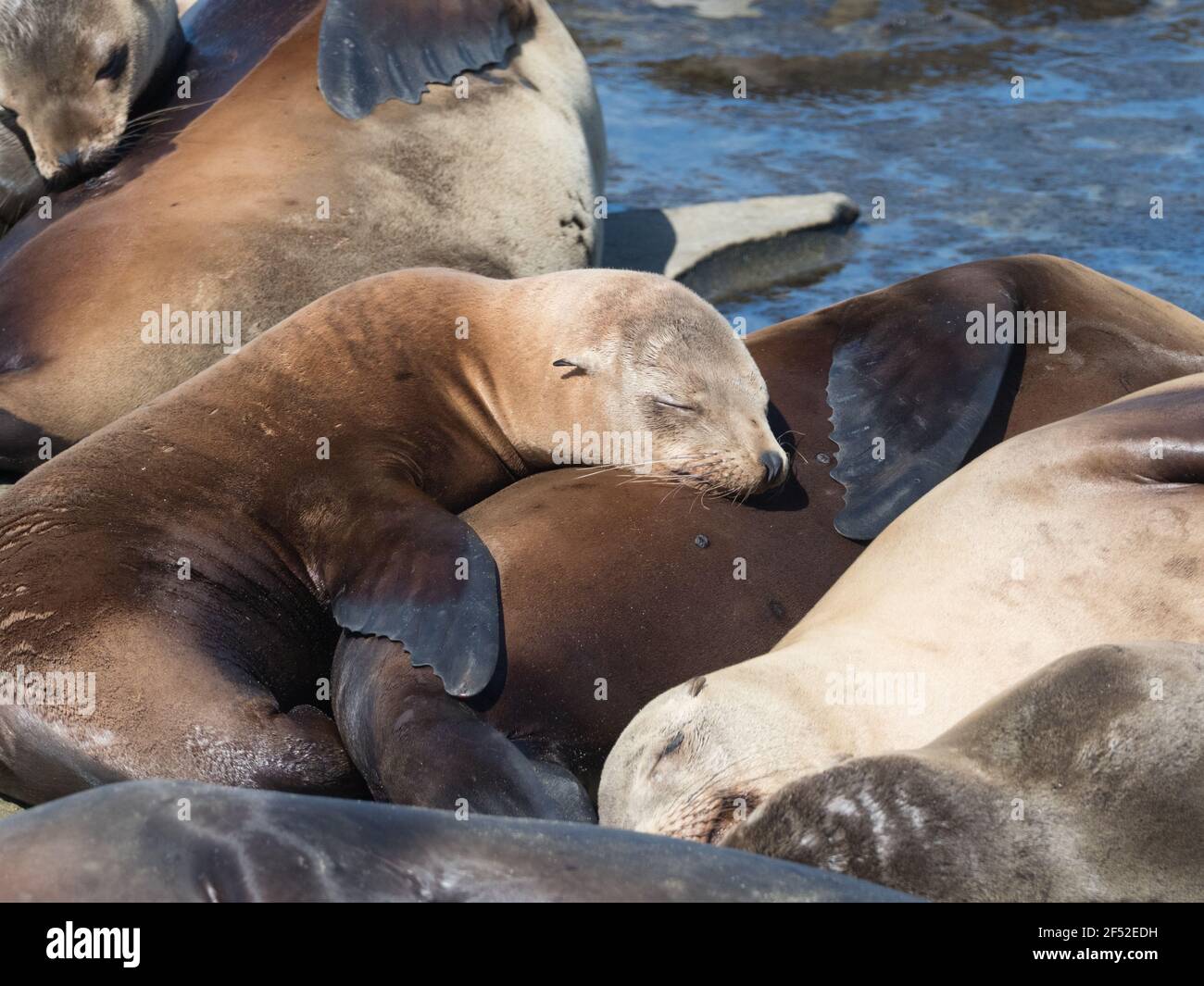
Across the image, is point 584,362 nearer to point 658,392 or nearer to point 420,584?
point 658,392

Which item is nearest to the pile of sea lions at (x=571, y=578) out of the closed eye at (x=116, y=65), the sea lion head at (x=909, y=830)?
the sea lion head at (x=909, y=830)

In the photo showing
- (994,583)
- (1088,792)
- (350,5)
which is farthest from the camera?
(350,5)

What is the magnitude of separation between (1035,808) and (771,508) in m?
1.53

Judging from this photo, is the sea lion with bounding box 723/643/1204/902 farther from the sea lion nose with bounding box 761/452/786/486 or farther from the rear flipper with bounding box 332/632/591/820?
the sea lion nose with bounding box 761/452/786/486

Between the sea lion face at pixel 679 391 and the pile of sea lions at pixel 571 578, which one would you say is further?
the sea lion face at pixel 679 391

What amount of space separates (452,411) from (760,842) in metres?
1.77

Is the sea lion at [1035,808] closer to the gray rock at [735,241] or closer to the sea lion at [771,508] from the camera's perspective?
the sea lion at [771,508]

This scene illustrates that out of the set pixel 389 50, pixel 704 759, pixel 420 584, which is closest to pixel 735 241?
pixel 389 50

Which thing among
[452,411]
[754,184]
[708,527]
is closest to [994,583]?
[708,527]

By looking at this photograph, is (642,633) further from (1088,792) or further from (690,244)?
(690,244)

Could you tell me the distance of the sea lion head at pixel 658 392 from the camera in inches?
142

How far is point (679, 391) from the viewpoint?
3701 mm

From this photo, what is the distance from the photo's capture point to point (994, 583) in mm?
3029
